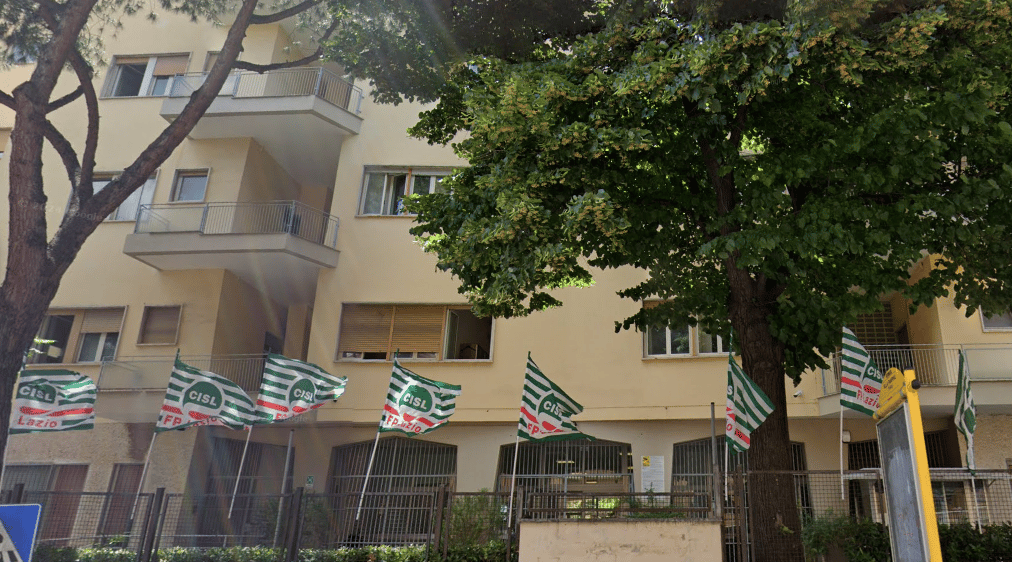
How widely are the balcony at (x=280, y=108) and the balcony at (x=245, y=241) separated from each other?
1.93 meters

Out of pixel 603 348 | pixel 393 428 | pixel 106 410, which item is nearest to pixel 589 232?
pixel 393 428

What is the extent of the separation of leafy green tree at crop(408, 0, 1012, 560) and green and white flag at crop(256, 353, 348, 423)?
389 cm

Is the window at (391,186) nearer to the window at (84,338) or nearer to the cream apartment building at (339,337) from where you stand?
the cream apartment building at (339,337)

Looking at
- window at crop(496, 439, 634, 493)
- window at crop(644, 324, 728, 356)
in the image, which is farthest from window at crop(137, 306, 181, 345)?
window at crop(644, 324, 728, 356)

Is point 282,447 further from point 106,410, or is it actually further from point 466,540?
point 466,540

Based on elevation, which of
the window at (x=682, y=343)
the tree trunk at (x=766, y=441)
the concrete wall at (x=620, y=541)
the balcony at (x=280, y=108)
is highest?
the balcony at (x=280, y=108)

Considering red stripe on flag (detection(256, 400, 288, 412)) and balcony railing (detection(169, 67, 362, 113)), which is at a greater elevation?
balcony railing (detection(169, 67, 362, 113))

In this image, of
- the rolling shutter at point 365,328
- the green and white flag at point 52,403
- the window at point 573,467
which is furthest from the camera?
the rolling shutter at point 365,328

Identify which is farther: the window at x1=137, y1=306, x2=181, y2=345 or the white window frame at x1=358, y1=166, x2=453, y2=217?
the white window frame at x1=358, y1=166, x2=453, y2=217

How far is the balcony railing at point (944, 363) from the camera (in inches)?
584

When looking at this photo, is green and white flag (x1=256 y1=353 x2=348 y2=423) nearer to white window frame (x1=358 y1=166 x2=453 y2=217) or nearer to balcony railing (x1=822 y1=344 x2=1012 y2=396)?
white window frame (x1=358 y1=166 x2=453 y2=217)

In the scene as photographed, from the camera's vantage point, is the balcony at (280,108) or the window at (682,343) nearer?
the window at (682,343)

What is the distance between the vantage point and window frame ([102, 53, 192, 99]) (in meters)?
20.9

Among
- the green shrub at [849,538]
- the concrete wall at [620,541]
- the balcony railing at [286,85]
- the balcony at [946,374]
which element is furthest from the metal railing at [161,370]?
the balcony at [946,374]
